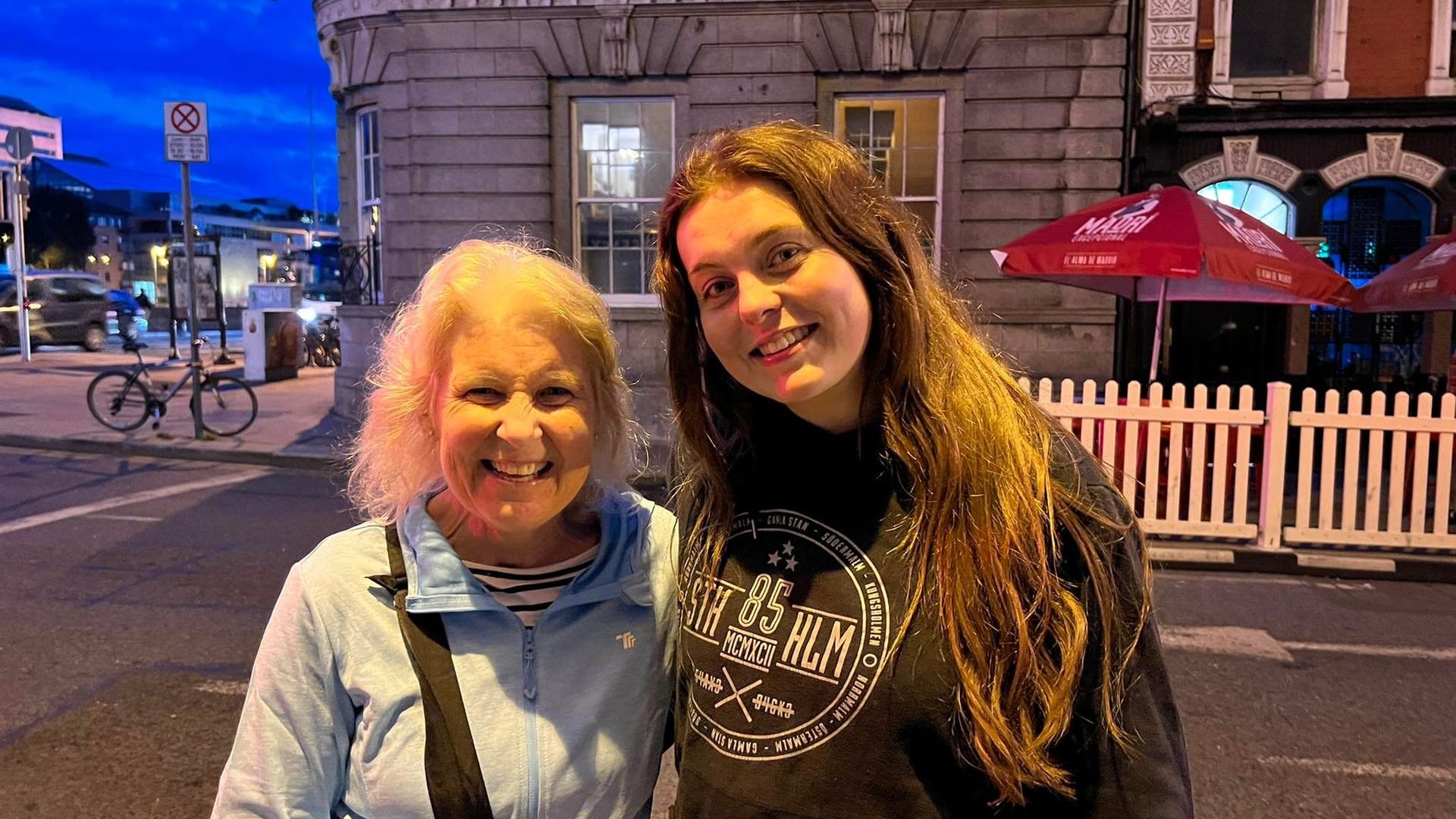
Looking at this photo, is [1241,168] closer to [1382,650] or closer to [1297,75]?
[1297,75]

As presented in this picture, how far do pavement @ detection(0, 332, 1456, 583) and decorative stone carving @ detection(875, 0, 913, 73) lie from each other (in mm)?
6034

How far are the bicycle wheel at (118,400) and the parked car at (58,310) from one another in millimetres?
14087

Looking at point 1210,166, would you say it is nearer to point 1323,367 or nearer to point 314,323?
point 1323,367

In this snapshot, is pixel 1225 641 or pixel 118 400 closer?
pixel 1225 641

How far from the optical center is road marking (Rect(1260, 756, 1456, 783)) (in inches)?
144

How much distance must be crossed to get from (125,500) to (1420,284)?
11.1 metres

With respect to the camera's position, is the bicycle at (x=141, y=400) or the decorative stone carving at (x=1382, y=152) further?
the decorative stone carving at (x=1382, y=152)

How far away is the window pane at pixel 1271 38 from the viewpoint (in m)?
11.8

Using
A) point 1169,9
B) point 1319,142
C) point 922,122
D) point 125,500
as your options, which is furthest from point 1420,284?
point 125,500

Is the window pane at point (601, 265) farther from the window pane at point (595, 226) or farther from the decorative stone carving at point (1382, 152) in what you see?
the decorative stone carving at point (1382, 152)

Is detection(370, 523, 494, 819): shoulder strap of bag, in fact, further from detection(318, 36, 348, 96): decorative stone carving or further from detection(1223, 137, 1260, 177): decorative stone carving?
detection(318, 36, 348, 96): decorative stone carving

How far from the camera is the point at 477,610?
1.45m

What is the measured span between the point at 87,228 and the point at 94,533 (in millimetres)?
76751

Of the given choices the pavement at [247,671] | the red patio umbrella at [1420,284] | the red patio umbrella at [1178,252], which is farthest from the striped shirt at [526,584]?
the red patio umbrella at [1420,284]
